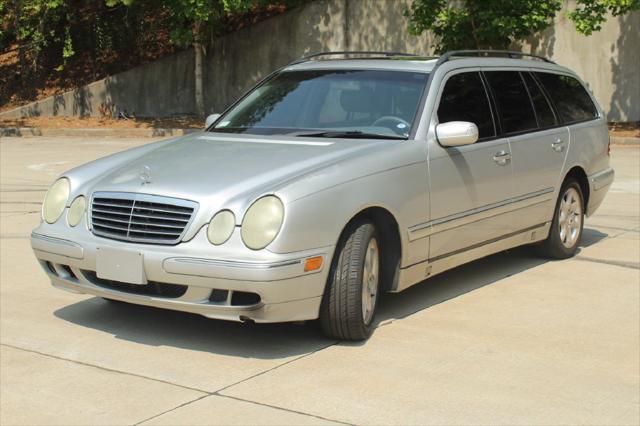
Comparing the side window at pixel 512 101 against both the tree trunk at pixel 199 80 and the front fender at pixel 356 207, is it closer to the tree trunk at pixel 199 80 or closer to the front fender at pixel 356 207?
the front fender at pixel 356 207

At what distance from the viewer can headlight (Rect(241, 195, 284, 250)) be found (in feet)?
18.3

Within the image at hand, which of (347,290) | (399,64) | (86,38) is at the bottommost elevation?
(347,290)

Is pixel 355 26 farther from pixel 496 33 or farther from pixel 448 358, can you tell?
pixel 448 358

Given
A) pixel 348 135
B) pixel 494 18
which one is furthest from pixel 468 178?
pixel 494 18

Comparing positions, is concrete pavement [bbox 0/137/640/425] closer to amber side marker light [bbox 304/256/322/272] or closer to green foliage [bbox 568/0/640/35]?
amber side marker light [bbox 304/256/322/272]

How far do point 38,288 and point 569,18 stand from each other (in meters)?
14.2

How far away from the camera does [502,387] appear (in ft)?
17.6

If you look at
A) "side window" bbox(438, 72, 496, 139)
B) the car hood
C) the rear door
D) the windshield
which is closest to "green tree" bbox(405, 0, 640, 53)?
the rear door

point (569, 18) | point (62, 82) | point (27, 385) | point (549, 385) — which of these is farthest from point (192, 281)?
point (62, 82)

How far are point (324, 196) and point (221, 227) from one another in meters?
0.58

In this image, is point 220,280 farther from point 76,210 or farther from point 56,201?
point 56,201

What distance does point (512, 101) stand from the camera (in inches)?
312

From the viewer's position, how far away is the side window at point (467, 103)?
7.12 m

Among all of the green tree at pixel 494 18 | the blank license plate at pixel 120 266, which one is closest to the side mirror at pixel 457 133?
the blank license plate at pixel 120 266
